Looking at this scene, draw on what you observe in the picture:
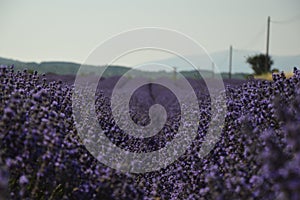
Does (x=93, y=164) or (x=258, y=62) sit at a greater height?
(x=258, y=62)

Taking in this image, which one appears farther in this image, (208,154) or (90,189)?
(208,154)

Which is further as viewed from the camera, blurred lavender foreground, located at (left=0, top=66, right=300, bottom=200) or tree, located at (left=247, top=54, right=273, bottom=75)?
tree, located at (left=247, top=54, right=273, bottom=75)

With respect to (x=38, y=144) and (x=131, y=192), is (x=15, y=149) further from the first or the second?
(x=131, y=192)

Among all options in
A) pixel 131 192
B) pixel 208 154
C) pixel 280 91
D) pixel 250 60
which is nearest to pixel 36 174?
pixel 131 192

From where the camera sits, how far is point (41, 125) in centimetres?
278

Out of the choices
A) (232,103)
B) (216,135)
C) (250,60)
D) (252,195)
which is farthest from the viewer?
(250,60)

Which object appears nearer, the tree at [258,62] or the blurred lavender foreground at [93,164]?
the blurred lavender foreground at [93,164]

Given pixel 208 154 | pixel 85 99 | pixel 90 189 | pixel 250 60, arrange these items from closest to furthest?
1. pixel 90 189
2. pixel 208 154
3. pixel 85 99
4. pixel 250 60

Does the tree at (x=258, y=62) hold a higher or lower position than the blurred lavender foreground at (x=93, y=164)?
higher

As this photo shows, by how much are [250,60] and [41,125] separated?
38841mm

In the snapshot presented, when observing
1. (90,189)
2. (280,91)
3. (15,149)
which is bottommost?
(90,189)

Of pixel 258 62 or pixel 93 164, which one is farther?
pixel 258 62

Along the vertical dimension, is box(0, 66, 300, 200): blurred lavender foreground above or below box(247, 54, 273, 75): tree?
below

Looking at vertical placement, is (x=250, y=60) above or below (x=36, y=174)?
above
